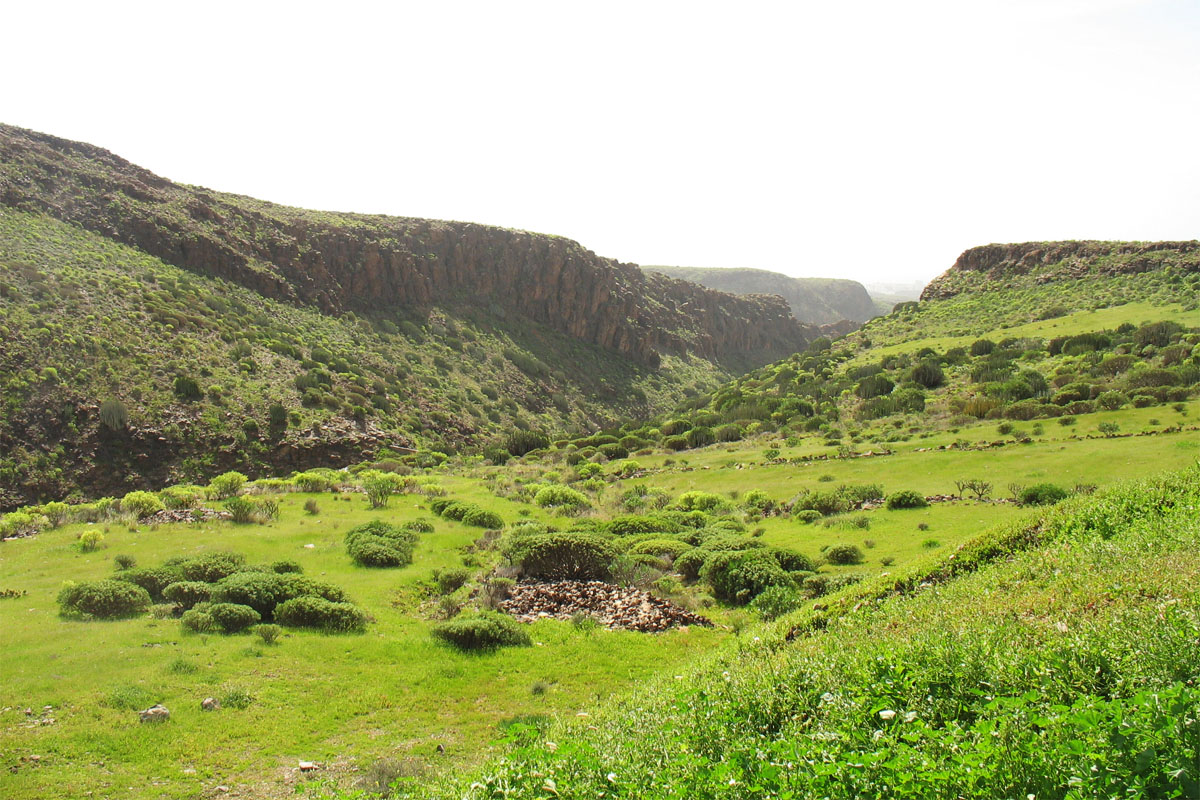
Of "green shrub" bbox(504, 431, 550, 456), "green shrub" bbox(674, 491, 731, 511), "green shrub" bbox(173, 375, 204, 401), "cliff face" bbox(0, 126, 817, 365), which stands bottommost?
"green shrub" bbox(504, 431, 550, 456)

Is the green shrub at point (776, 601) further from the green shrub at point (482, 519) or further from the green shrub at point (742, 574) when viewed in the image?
the green shrub at point (482, 519)

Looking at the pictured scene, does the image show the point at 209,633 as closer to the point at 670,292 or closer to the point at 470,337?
the point at 470,337

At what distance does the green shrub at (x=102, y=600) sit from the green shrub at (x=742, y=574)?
45.5ft

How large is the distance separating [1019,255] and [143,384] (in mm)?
97660

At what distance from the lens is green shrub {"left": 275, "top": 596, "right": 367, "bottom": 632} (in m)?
14.6

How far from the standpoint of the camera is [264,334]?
56344mm

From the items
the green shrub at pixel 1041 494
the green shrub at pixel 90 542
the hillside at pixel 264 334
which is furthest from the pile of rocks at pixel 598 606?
the hillside at pixel 264 334

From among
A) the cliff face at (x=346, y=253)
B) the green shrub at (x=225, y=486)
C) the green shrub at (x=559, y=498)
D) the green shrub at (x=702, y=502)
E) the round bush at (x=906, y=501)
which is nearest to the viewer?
the round bush at (x=906, y=501)

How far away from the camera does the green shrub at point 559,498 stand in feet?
96.7

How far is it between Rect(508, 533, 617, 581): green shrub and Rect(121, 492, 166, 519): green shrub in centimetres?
1531

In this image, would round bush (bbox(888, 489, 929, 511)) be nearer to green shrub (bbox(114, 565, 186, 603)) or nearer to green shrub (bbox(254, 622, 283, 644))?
green shrub (bbox(254, 622, 283, 644))

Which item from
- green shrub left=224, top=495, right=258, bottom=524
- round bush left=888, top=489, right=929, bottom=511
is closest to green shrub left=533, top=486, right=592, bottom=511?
green shrub left=224, top=495, right=258, bottom=524

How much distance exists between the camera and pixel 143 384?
42.8 meters

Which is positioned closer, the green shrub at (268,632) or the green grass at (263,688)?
the green grass at (263,688)
